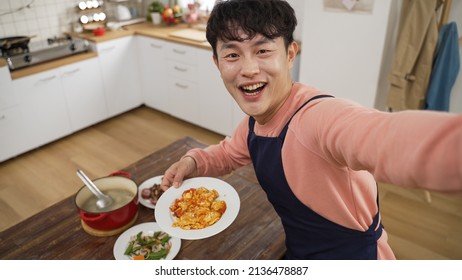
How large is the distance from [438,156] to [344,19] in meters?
2.12

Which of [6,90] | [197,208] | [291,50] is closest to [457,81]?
[291,50]

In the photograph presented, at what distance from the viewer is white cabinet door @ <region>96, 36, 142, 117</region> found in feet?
11.3

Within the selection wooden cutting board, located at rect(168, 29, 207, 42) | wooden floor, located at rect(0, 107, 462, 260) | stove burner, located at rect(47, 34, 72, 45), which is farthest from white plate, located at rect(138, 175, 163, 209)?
stove burner, located at rect(47, 34, 72, 45)

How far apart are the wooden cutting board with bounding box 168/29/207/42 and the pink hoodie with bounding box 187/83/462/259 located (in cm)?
214

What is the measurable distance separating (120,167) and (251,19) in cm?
234

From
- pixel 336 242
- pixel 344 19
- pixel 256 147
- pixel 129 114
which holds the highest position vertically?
pixel 344 19

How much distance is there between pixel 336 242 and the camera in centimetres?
99

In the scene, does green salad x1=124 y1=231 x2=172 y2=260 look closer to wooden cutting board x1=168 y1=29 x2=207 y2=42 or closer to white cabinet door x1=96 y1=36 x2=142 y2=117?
wooden cutting board x1=168 y1=29 x2=207 y2=42

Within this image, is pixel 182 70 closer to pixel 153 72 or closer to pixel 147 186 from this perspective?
pixel 153 72

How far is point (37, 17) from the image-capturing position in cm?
338

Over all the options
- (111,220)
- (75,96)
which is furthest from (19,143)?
(111,220)

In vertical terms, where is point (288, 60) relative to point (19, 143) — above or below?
above

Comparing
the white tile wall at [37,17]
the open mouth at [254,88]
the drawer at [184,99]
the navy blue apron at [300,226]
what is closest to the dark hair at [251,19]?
the open mouth at [254,88]
